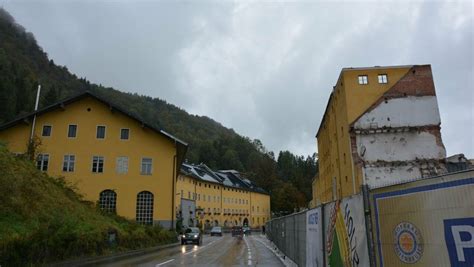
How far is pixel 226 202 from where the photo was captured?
9112 cm

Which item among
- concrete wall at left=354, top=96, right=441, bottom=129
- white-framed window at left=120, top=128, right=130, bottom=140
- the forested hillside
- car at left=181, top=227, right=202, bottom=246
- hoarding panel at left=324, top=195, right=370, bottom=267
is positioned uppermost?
the forested hillside

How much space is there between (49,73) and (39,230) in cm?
12724

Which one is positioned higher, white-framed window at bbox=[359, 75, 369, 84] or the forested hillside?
the forested hillside

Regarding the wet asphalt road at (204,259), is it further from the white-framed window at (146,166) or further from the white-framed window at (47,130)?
→ the white-framed window at (47,130)

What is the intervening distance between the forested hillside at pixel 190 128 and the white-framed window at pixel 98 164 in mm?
60877

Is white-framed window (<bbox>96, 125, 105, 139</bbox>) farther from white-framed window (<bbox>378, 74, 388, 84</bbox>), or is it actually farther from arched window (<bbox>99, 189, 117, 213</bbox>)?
white-framed window (<bbox>378, 74, 388, 84</bbox>)

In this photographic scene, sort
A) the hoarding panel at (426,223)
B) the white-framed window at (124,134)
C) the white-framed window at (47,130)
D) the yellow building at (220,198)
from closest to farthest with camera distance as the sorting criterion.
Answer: the hoarding panel at (426,223), the white-framed window at (47,130), the white-framed window at (124,134), the yellow building at (220,198)

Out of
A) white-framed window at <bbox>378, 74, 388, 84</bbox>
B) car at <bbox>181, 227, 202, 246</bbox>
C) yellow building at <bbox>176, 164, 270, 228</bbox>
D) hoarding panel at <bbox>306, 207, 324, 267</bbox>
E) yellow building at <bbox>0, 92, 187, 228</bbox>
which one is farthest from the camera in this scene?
yellow building at <bbox>176, 164, 270, 228</bbox>

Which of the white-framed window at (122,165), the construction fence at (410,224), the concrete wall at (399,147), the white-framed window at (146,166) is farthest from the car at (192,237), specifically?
the construction fence at (410,224)

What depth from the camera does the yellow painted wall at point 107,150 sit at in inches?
1462

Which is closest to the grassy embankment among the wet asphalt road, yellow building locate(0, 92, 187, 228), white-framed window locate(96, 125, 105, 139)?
the wet asphalt road

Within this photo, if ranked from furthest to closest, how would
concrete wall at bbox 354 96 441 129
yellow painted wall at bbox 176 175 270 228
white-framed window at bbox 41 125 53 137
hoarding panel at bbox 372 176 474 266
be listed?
yellow painted wall at bbox 176 175 270 228, white-framed window at bbox 41 125 53 137, concrete wall at bbox 354 96 441 129, hoarding panel at bbox 372 176 474 266

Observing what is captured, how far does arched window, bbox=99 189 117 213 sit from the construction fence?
107 feet

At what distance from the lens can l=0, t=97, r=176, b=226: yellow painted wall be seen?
37125 millimetres
